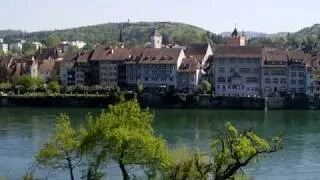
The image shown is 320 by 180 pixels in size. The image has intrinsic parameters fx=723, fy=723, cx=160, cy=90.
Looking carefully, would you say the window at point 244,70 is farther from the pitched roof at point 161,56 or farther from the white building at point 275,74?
the pitched roof at point 161,56

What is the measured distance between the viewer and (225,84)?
79062 millimetres

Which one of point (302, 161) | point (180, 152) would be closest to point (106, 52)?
point (302, 161)

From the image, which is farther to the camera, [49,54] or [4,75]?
[49,54]

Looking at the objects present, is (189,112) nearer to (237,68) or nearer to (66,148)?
(237,68)

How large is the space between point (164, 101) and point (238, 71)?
Answer: 9.08 m

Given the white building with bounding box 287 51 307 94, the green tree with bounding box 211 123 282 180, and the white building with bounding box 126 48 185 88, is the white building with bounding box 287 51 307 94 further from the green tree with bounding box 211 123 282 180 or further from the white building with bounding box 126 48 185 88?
the green tree with bounding box 211 123 282 180

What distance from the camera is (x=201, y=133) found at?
2044 inches

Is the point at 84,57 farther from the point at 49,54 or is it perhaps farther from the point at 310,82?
the point at 310,82

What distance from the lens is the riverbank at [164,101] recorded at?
243 feet

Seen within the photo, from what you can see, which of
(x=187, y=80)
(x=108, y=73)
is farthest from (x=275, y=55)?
(x=108, y=73)

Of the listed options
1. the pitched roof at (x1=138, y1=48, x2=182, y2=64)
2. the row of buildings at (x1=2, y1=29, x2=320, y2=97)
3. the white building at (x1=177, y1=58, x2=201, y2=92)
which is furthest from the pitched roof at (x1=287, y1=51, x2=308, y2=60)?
the pitched roof at (x1=138, y1=48, x2=182, y2=64)

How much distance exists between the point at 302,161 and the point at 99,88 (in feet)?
146

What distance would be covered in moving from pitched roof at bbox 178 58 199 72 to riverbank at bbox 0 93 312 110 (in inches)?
187

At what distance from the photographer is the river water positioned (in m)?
34.8
